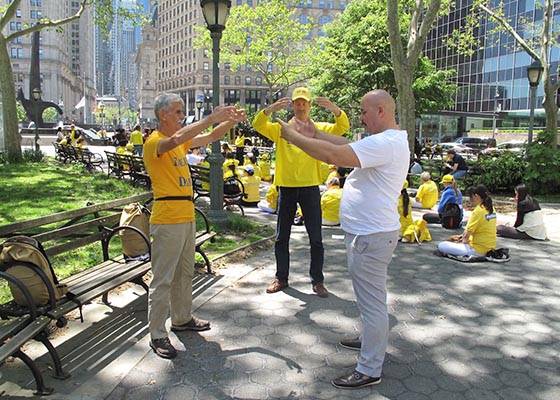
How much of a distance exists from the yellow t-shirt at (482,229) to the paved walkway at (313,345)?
73 cm

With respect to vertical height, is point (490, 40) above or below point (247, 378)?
above

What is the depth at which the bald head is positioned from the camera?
10.8ft

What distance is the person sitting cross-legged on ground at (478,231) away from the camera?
6512 millimetres

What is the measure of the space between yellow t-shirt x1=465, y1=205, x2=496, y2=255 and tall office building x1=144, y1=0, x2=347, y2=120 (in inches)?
3886

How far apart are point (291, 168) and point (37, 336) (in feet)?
9.19

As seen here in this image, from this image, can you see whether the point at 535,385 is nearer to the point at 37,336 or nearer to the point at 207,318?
the point at 207,318

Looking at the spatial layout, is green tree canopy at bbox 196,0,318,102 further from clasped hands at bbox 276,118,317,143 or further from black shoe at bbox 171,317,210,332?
clasped hands at bbox 276,118,317,143

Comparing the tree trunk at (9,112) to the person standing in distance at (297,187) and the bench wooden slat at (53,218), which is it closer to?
the bench wooden slat at (53,218)

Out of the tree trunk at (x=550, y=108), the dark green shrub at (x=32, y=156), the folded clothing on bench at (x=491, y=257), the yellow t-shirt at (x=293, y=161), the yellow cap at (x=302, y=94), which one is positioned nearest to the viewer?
the yellow cap at (x=302, y=94)

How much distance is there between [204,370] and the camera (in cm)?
360

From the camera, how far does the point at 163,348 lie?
148 inches

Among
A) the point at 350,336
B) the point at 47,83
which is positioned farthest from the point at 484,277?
the point at 47,83

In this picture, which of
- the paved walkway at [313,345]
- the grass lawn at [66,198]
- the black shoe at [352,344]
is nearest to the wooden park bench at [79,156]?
the grass lawn at [66,198]

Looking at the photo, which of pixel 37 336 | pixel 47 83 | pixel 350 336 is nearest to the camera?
pixel 37 336
